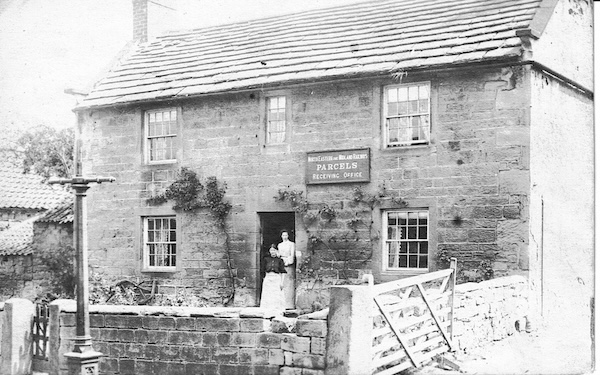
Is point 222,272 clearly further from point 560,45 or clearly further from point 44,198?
point 560,45

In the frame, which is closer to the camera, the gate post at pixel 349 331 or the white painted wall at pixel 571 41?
the gate post at pixel 349 331

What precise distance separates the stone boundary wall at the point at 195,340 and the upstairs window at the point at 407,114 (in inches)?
272

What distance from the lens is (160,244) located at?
18250 millimetres

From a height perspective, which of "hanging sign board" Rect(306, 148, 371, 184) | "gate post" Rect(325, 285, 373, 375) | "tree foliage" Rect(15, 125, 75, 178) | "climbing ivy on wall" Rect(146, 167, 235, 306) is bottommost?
"gate post" Rect(325, 285, 373, 375)

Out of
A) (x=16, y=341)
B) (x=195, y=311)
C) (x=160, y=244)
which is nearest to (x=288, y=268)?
(x=160, y=244)

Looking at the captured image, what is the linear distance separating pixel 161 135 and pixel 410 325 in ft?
33.2

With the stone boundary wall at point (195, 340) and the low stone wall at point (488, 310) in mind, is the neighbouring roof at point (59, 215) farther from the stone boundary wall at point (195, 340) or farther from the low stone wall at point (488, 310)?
the low stone wall at point (488, 310)

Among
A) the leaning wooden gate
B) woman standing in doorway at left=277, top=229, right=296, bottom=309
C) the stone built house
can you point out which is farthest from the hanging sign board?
the leaning wooden gate

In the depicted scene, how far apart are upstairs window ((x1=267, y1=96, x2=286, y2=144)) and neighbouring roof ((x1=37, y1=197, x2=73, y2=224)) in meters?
5.72

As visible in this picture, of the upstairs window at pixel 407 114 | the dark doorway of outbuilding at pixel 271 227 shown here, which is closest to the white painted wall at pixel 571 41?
Result: the upstairs window at pixel 407 114

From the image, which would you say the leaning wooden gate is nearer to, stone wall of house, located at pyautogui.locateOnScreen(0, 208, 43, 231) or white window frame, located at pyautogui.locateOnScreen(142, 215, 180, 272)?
white window frame, located at pyautogui.locateOnScreen(142, 215, 180, 272)

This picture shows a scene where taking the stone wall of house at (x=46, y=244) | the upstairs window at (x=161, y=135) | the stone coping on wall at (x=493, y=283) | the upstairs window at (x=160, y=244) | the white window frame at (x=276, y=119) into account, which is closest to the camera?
the stone coping on wall at (x=493, y=283)

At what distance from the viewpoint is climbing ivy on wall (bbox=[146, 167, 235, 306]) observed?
17.2m

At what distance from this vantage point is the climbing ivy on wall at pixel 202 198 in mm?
17250
